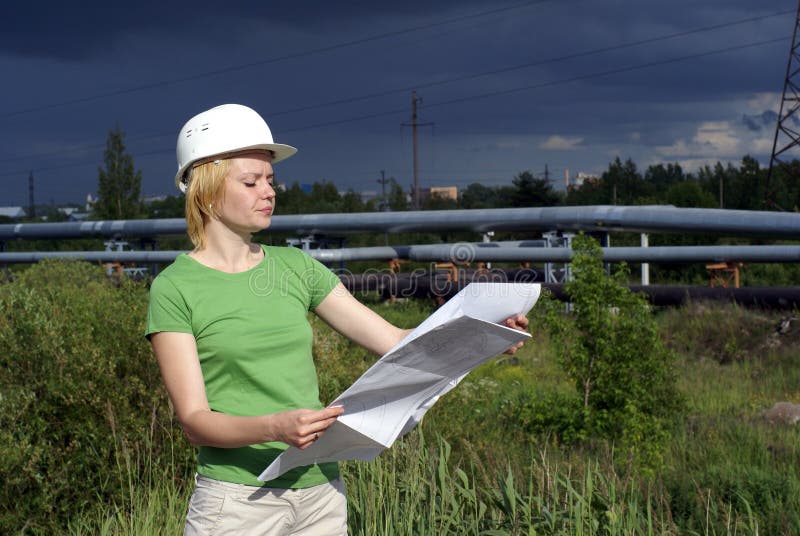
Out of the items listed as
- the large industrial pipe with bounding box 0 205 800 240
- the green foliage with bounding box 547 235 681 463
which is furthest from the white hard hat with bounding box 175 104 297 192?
the large industrial pipe with bounding box 0 205 800 240

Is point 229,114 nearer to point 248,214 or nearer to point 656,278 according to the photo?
point 248,214

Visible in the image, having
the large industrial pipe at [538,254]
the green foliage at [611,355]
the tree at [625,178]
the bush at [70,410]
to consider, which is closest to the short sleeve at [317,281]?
the bush at [70,410]

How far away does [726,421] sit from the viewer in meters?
6.39

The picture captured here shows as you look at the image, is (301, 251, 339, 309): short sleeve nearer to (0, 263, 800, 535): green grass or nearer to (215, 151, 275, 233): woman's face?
(215, 151, 275, 233): woman's face

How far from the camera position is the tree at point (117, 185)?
39594 millimetres

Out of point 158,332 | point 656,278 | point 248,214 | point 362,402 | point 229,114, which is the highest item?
point 229,114

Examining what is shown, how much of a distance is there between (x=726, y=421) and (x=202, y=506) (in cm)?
489

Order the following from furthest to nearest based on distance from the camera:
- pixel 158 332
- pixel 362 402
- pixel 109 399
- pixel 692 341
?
pixel 692 341, pixel 109 399, pixel 158 332, pixel 362 402

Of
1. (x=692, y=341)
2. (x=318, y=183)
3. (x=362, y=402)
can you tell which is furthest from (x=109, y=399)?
(x=318, y=183)

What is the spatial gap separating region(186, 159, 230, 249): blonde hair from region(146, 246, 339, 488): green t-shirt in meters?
0.10

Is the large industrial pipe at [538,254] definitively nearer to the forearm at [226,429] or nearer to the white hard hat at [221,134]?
the white hard hat at [221,134]

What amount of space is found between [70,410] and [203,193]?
303 centimetres

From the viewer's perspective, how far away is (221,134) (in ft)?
8.36

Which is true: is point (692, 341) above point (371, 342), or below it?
below
